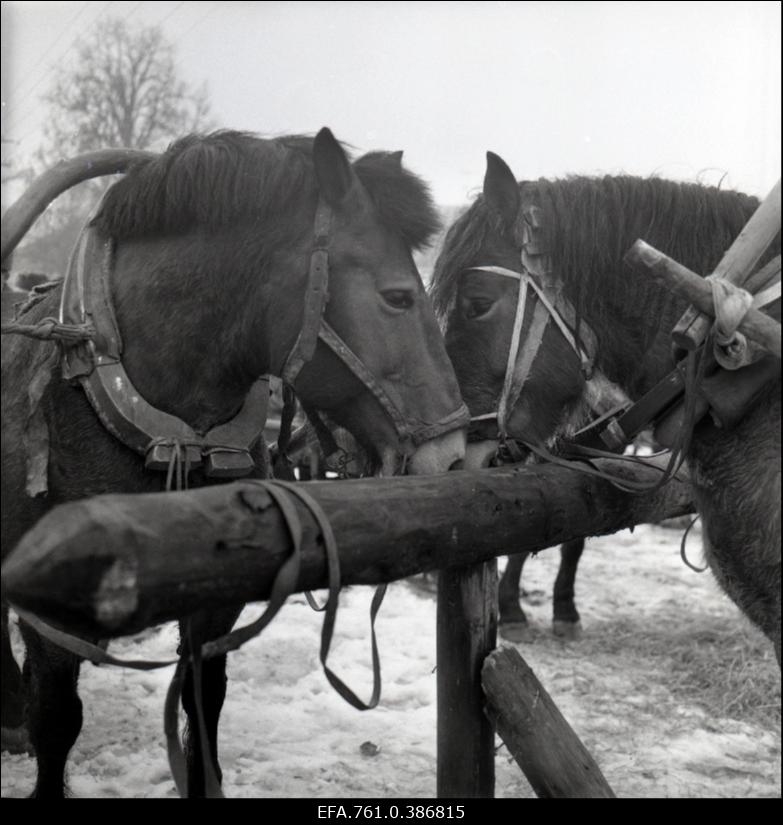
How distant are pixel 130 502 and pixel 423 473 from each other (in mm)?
950

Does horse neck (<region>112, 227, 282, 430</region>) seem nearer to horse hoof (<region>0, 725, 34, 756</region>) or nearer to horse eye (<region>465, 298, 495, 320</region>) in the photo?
horse eye (<region>465, 298, 495, 320</region>)

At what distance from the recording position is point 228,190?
6.64ft

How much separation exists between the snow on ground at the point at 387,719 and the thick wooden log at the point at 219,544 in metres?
2.11

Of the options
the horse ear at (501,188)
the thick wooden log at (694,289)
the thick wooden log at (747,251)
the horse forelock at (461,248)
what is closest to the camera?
the thick wooden log at (694,289)

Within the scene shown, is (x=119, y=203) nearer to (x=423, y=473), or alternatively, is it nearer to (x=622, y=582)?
(x=423, y=473)

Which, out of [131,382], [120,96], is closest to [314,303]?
[131,382]

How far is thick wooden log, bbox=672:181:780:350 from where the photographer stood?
1.90 metres

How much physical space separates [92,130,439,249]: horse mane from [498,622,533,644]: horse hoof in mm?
3864

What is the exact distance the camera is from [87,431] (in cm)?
204

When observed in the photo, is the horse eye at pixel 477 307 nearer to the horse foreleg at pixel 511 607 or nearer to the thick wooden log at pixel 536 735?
the thick wooden log at pixel 536 735

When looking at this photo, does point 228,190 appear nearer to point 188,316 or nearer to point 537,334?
point 188,316

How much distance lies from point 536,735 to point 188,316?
1.52 meters

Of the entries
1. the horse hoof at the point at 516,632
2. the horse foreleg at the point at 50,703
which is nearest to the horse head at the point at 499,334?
the horse foreleg at the point at 50,703

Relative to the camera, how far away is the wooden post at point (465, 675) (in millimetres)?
2480
